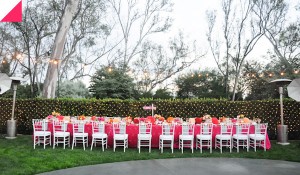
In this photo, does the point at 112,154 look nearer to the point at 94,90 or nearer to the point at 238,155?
the point at 238,155

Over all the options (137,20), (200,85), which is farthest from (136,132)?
(137,20)

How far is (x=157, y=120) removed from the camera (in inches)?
365

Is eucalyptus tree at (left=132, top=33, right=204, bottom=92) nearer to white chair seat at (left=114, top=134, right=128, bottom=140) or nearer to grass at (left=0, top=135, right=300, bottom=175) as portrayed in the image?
grass at (left=0, top=135, right=300, bottom=175)

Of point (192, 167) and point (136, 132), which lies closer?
point (192, 167)

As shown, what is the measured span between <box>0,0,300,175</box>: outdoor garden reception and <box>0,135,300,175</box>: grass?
3cm

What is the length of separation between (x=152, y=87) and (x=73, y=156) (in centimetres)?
1778

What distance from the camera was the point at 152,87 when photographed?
25125 millimetres

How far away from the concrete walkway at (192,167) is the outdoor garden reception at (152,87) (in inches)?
1.0

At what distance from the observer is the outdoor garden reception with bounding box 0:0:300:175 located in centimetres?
766

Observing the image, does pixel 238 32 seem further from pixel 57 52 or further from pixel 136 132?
pixel 136 132

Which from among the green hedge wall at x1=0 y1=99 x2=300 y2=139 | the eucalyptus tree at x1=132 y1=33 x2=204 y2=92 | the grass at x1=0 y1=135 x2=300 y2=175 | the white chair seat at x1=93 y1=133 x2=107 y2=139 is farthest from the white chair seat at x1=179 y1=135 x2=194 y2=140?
the eucalyptus tree at x1=132 y1=33 x2=204 y2=92

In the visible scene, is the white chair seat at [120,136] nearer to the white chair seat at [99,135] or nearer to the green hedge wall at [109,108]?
the white chair seat at [99,135]

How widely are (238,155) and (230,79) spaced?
1728cm

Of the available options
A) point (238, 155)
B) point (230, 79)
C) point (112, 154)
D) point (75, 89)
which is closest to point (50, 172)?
point (112, 154)
